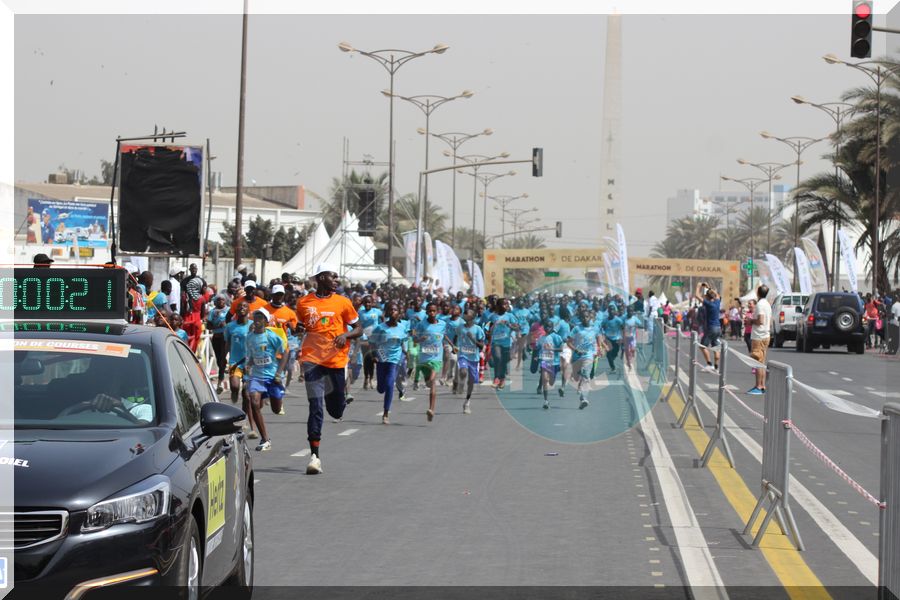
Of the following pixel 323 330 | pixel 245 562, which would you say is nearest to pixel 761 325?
pixel 323 330

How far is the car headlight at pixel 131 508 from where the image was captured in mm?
5078

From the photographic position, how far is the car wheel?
7057mm

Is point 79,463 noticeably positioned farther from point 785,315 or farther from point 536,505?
point 785,315

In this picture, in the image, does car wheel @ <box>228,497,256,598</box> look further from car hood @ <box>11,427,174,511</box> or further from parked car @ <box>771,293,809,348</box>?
parked car @ <box>771,293,809,348</box>

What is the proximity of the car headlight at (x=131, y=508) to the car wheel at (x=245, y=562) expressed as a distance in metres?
1.70

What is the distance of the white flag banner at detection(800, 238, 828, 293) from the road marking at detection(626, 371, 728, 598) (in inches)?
1808

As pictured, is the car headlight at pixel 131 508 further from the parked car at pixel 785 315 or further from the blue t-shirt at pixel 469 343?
the parked car at pixel 785 315

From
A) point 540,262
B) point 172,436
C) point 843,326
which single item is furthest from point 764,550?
point 540,262

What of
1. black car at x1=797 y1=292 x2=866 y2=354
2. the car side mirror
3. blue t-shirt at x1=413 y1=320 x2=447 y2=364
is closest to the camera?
the car side mirror

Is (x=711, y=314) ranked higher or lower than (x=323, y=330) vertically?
lower

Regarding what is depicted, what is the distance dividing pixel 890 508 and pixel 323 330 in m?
8.08

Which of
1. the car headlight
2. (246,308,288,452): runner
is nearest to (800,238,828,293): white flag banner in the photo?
(246,308,288,452): runner

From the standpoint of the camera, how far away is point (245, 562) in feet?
23.7

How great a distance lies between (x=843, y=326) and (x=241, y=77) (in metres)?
20.7
